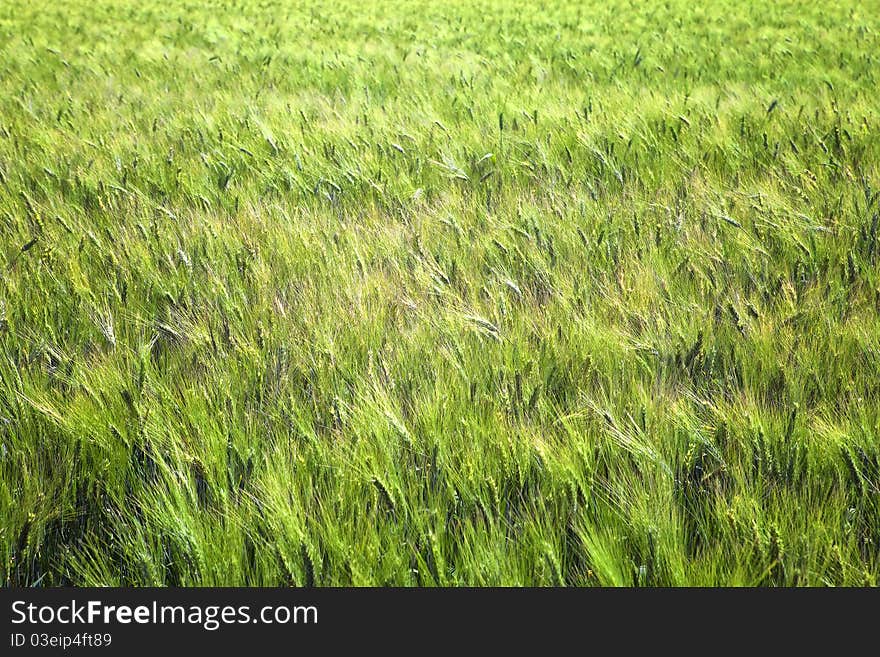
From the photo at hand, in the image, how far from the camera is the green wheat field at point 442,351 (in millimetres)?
1127

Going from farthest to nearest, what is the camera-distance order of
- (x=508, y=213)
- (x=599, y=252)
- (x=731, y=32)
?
1. (x=731, y=32)
2. (x=508, y=213)
3. (x=599, y=252)

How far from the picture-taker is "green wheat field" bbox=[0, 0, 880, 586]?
1.13m

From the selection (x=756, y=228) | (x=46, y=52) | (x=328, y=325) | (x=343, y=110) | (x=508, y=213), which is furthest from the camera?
(x=46, y=52)

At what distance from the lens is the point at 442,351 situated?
1.55m

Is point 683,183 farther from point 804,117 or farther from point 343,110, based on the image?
point 343,110

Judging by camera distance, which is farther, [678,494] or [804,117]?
[804,117]

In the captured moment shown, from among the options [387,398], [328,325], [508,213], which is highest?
[508,213]

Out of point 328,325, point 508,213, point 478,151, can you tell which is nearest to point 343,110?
point 478,151

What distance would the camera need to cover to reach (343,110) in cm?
418

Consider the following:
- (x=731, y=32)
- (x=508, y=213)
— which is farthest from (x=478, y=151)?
(x=731, y=32)

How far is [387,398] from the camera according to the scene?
4.58 feet

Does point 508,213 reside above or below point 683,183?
below

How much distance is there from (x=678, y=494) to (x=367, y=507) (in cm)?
53

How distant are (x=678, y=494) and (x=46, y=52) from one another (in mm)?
7517
